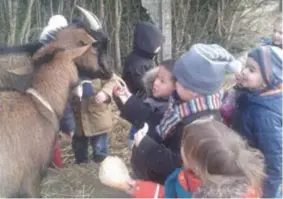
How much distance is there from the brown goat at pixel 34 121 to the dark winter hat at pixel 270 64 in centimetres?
115

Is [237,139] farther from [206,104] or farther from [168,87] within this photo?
[168,87]

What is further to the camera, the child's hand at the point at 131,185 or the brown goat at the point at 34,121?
the brown goat at the point at 34,121

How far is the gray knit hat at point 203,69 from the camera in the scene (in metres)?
2.51

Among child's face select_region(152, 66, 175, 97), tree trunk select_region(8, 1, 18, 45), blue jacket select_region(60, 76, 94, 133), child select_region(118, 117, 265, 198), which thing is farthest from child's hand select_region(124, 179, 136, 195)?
tree trunk select_region(8, 1, 18, 45)

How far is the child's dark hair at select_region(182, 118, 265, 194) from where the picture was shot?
1.91m

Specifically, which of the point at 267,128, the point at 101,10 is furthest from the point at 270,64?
the point at 101,10

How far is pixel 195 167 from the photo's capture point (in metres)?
1.99

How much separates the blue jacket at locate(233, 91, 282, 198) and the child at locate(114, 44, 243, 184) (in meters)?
0.18

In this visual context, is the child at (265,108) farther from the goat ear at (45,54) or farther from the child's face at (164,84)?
the goat ear at (45,54)

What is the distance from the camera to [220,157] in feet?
6.24

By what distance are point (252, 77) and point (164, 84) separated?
49 centimetres

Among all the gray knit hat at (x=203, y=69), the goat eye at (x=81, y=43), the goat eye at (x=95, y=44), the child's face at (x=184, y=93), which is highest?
the gray knit hat at (x=203, y=69)

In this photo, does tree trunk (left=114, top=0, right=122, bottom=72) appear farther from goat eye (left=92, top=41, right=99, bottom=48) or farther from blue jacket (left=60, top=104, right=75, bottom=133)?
goat eye (left=92, top=41, right=99, bottom=48)

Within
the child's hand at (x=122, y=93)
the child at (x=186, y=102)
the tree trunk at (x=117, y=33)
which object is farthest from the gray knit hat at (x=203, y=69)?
the tree trunk at (x=117, y=33)
